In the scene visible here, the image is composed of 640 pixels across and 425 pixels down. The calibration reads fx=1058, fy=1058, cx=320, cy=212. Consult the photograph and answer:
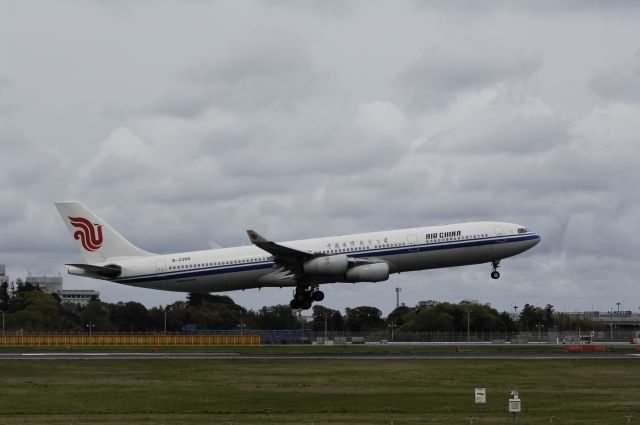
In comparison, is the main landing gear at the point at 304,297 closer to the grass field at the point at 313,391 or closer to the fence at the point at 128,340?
the grass field at the point at 313,391

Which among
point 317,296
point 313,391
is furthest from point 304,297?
point 313,391

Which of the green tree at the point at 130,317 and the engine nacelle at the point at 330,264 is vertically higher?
the engine nacelle at the point at 330,264

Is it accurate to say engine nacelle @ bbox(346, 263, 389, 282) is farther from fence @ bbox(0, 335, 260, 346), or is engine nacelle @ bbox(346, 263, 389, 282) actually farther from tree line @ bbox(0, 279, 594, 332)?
tree line @ bbox(0, 279, 594, 332)

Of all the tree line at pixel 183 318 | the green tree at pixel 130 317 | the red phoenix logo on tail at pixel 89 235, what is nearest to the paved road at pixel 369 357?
the red phoenix logo on tail at pixel 89 235

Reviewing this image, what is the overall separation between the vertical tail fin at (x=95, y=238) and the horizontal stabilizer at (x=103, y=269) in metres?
1.85

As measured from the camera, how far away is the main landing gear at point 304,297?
272ft

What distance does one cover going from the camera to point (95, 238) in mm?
85375

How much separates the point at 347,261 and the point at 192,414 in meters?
35.4

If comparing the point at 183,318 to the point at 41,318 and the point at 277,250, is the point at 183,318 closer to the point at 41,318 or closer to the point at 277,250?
the point at 41,318

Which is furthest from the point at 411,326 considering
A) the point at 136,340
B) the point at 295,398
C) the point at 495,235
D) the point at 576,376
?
the point at 295,398

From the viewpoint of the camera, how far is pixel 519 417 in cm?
4306

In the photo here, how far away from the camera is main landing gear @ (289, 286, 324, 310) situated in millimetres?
83000

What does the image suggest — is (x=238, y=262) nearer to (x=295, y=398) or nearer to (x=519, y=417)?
(x=295, y=398)

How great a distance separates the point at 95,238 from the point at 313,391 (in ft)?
123
